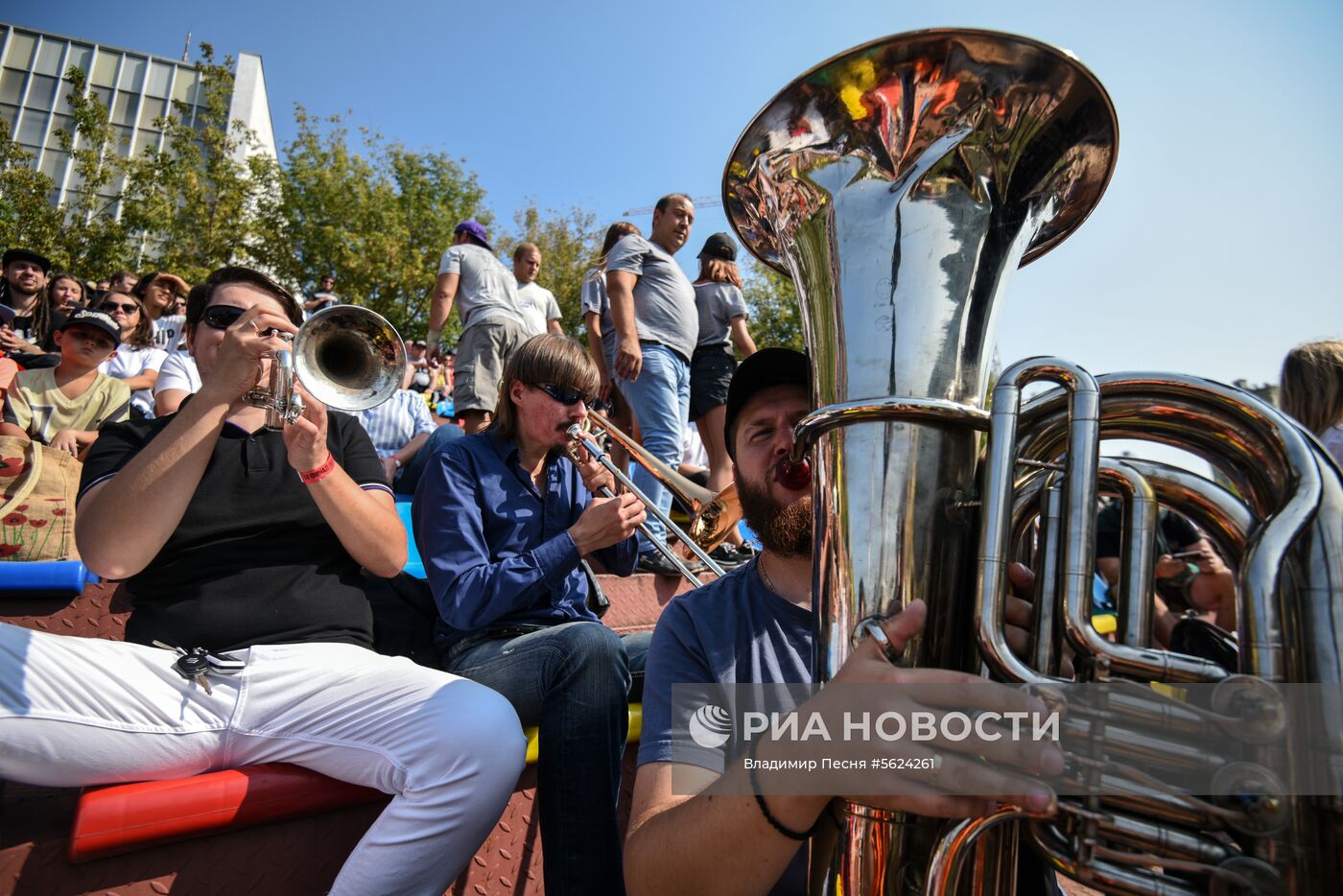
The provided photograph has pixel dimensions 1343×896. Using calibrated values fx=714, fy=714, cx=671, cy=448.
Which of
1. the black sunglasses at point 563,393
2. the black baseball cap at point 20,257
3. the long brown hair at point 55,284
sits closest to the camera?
the black sunglasses at point 563,393

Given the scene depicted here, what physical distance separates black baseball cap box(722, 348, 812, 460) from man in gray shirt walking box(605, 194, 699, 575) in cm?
234

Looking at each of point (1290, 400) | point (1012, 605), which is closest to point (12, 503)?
point (1012, 605)

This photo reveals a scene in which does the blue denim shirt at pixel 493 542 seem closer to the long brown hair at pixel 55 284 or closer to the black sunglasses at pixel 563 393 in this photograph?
the black sunglasses at pixel 563 393

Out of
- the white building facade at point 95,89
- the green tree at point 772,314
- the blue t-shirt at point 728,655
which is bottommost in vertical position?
the blue t-shirt at point 728,655

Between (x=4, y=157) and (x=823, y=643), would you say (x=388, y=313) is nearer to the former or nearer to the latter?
(x=4, y=157)

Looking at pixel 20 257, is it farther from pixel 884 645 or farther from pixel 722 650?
pixel 884 645

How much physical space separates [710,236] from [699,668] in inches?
181

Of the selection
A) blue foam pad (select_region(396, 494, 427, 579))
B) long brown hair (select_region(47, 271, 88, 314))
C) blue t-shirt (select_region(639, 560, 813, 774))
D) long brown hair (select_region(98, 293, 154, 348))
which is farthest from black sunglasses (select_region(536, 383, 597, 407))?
long brown hair (select_region(47, 271, 88, 314))

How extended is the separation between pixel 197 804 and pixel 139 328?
579 cm

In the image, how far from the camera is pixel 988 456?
110 centimetres

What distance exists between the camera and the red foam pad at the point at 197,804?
1531mm

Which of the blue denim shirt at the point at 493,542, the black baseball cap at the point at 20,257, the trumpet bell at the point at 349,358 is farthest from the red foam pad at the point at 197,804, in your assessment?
the black baseball cap at the point at 20,257

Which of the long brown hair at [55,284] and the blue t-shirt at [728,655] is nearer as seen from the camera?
the blue t-shirt at [728,655]

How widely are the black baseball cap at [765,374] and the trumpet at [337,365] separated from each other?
1.20 meters
